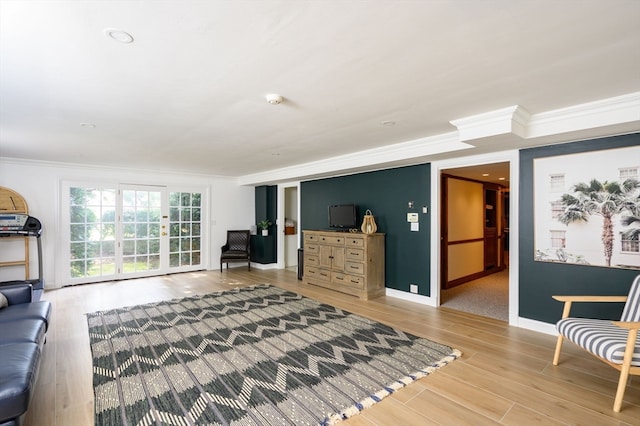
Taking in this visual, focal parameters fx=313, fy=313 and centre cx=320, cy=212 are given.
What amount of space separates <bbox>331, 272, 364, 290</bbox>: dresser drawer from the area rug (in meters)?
0.81

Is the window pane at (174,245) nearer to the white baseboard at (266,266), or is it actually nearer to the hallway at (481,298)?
the white baseboard at (266,266)

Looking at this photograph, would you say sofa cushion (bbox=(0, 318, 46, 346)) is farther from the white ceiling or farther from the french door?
the french door

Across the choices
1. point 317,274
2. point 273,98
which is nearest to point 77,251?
point 317,274

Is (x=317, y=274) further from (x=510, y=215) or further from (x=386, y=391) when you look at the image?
(x=386, y=391)

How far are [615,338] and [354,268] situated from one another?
326cm

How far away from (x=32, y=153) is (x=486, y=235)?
343 inches

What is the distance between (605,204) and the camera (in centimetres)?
314

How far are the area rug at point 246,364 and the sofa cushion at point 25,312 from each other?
55cm

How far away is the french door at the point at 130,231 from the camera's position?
6141 millimetres

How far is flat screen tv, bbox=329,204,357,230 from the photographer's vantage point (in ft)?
18.5

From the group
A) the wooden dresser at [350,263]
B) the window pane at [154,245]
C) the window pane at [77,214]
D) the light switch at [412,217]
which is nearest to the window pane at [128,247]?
the window pane at [154,245]

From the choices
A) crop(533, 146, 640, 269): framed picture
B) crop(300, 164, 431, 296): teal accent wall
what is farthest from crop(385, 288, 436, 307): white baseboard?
crop(533, 146, 640, 269): framed picture

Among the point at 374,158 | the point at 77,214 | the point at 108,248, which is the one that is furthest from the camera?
the point at 108,248

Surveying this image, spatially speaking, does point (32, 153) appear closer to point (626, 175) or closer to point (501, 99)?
point (501, 99)
